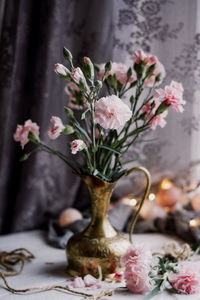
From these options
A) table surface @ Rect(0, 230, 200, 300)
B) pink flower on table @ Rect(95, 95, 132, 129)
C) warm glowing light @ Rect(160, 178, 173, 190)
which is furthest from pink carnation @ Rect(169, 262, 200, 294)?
warm glowing light @ Rect(160, 178, 173, 190)

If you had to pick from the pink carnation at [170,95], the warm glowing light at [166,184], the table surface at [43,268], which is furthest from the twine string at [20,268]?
the warm glowing light at [166,184]

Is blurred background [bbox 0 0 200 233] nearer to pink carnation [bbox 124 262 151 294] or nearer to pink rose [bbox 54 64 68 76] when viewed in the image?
pink rose [bbox 54 64 68 76]

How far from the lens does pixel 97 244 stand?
3.02ft

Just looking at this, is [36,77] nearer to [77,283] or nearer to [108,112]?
[108,112]

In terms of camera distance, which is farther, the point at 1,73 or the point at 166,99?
the point at 1,73

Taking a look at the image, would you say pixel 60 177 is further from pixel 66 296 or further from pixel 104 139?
pixel 66 296

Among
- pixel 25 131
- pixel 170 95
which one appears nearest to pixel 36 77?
pixel 25 131

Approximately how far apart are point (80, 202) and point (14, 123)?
0.41 metres

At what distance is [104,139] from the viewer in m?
0.99

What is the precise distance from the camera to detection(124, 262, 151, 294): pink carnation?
806mm

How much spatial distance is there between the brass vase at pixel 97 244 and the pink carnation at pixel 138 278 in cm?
10

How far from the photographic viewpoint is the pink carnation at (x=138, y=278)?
2.64ft

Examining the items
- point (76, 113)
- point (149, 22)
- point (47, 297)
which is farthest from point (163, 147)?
point (47, 297)

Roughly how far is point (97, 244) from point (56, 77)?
0.74 meters
